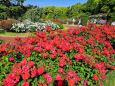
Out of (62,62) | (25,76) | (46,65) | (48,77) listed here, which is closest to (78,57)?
(62,62)

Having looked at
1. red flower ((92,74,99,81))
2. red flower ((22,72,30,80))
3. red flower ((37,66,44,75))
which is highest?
red flower ((37,66,44,75))

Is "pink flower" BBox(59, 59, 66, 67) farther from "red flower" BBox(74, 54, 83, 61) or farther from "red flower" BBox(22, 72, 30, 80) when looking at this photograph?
"red flower" BBox(22, 72, 30, 80)

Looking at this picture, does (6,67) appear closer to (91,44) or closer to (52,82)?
(52,82)

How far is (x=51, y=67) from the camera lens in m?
6.48

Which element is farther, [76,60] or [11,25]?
[11,25]

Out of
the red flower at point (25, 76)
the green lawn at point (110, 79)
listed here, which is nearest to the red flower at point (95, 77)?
the red flower at point (25, 76)

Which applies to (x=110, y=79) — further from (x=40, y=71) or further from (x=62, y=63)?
(x=40, y=71)

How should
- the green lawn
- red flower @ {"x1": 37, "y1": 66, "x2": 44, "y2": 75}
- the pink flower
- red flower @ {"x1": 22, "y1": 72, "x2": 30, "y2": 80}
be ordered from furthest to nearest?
1. the green lawn
2. the pink flower
3. red flower @ {"x1": 37, "y1": 66, "x2": 44, "y2": 75}
4. red flower @ {"x1": 22, "y1": 72, "x2": 30, "y2": 80}

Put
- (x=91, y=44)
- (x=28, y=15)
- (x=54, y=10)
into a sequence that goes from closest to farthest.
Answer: (x=91, y=44) → (x=28, y=15) → (x=54, y=10)

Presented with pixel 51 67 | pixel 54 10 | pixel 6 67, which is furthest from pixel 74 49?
pixel 54 10

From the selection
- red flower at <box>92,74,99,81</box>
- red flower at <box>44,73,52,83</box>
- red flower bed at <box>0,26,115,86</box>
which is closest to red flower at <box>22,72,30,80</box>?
red flower bed at <box>0,26,115,86</box>

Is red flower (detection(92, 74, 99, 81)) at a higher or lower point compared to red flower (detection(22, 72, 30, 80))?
lower

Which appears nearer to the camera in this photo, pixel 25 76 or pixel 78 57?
pixel 25 76

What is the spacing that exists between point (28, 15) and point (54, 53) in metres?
22.7
